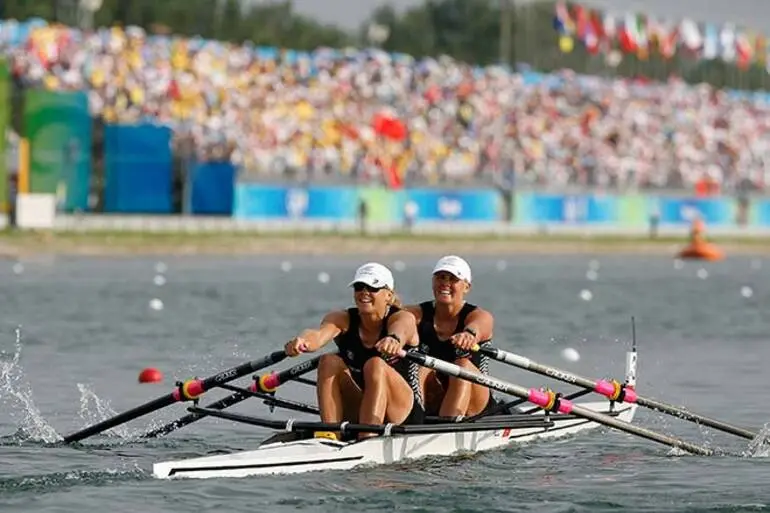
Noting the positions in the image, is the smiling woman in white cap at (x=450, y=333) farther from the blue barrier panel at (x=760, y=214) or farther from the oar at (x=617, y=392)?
the blue barrier panel at (x=760, y=214)

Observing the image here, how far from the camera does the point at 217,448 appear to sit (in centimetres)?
1546

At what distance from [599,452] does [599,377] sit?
20.2 ft

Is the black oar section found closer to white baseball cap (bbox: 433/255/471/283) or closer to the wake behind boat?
the wake behind boat

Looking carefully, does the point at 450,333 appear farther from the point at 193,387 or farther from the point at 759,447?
the point at 759,447

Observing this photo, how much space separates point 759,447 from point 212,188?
1161 inches

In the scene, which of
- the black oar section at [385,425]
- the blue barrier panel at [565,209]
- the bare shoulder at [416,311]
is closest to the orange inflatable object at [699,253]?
the blue barrier panel at [565,209]

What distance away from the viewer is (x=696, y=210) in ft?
178

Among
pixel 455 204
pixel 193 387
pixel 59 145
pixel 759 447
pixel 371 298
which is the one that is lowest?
pixel 759 447

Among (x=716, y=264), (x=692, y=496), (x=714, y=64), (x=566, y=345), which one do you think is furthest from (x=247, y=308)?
(x=714, y=64)

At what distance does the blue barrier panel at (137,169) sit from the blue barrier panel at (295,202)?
6.35 feet

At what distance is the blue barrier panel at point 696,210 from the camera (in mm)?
53625

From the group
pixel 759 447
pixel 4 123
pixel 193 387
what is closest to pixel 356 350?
pixel 193 387

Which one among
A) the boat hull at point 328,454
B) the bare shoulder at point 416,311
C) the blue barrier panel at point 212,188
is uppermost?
the blue barrier panel at point 212,188

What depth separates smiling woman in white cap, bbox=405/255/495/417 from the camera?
14.6 meters
